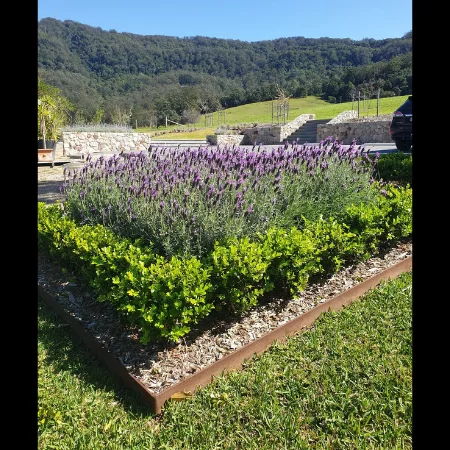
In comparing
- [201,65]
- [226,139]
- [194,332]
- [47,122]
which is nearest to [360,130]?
[226,139]

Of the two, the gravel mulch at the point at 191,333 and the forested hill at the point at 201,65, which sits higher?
the forested hill at the point at 201,65

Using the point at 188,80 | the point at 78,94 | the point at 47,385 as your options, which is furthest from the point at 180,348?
the point at 188,80

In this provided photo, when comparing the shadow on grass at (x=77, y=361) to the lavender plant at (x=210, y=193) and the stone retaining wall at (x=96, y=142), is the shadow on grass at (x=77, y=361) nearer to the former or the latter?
the lavender plant at (x=210, y=193)

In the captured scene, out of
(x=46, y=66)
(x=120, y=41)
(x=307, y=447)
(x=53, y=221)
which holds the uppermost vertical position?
(x=120, y=41)

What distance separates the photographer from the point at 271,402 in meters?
2.66

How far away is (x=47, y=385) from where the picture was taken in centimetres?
296

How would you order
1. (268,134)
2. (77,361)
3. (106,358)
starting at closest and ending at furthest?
(106,358), (77,361), (268,134)

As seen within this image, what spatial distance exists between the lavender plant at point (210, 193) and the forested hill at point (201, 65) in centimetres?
4847

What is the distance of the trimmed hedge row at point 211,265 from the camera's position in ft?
10.2

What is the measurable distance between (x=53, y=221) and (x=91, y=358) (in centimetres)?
227

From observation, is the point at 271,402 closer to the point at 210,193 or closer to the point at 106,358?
the point at 106,358

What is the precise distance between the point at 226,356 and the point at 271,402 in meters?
0.49

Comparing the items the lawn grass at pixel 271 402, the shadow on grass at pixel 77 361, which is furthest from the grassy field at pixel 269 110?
the lawn grass at pixel 271 402

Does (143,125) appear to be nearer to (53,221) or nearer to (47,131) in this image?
(47,131)
